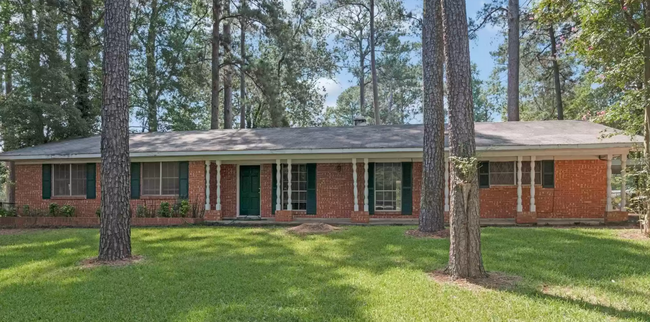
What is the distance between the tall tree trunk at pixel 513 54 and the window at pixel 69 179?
1678 cm

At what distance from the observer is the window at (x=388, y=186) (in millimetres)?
11820

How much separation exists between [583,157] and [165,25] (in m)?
20.4

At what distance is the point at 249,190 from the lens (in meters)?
12.7

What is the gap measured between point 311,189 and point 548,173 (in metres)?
7.07

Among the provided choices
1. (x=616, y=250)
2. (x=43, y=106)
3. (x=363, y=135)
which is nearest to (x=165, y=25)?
(x=43, y=106)

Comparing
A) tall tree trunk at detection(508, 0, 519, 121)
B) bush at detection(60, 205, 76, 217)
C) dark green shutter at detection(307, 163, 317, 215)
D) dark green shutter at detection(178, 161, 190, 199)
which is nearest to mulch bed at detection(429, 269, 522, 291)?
dark green shutter at detection(307, 163, 317, 215)

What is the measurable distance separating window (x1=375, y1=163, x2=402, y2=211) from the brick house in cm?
3

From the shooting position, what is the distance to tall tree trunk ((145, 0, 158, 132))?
68.2ft

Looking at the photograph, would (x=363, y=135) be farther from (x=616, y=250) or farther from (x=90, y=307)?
(x=90, y=307)

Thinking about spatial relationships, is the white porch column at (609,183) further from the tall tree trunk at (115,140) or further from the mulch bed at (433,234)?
the tall tree trunk at (115,140)

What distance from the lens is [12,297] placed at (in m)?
4.89

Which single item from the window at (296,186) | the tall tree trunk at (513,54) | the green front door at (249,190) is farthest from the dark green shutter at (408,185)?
the tall tree trunk at (513,54)

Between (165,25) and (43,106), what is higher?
(165,25)

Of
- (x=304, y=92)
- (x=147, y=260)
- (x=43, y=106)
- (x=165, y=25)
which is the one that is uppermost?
(x=165, y=25)
